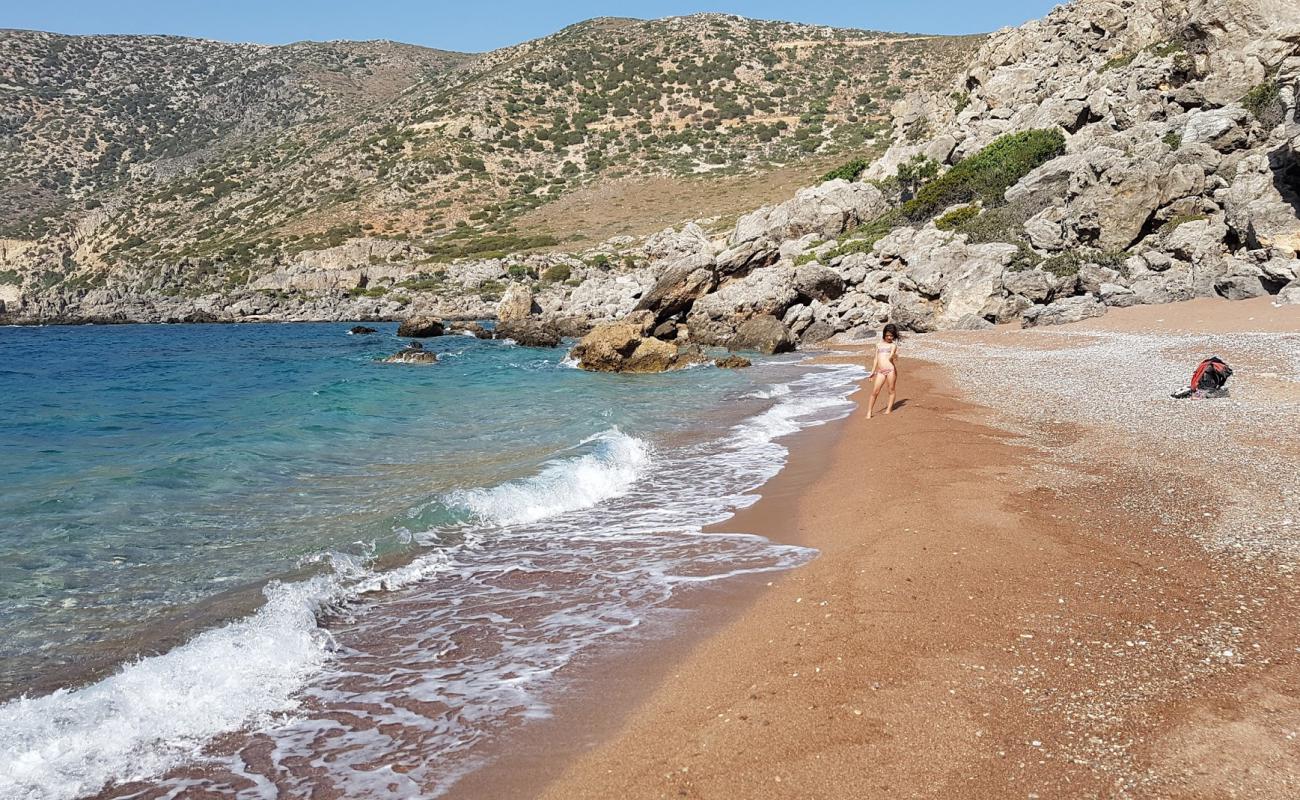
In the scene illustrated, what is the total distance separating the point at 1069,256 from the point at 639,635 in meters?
27.5

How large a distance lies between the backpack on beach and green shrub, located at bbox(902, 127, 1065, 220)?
25.1 m

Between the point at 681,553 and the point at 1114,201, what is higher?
the point at 1114,201

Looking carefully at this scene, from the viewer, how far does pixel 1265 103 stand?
86.7 feet

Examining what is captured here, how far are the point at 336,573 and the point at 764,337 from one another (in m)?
23.2

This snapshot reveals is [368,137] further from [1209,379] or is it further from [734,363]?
[1209,379]

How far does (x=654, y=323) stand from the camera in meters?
32.5

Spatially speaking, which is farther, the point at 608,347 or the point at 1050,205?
the point at 1050,205

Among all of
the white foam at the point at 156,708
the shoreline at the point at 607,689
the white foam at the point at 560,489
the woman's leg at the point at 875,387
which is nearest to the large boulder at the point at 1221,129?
the woman's leg at the point at 875,387

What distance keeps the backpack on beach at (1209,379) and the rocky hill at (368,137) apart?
58.7 meters

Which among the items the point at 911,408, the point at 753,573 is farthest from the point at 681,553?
the point at 911,408

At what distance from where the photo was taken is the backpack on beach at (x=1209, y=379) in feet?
38.8

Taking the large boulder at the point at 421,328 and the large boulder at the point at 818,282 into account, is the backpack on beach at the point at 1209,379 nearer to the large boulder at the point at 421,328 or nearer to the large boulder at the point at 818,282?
the large boulder at the point at 818,282

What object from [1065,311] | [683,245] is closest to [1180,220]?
[1065,311]

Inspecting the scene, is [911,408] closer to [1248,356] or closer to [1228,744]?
[1248,356]
